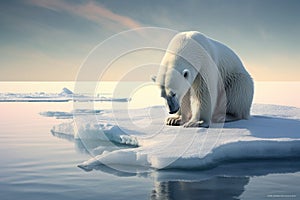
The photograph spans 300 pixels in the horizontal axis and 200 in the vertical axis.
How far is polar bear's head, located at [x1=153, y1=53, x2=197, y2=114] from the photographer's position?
20.1 feet

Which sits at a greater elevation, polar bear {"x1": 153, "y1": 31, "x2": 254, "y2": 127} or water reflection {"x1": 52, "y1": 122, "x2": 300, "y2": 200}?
polar bear {"x1": 153, "y1": 31, "x2": 254, "y2": 127}

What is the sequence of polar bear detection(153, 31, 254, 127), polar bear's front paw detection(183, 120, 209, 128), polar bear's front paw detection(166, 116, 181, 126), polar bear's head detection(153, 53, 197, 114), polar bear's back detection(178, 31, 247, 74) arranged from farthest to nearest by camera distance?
polar bear's front paw detection(166, 116, 181, 126) → polar bear's back detection(178, 31, 247, 74) → polar bear's front paw detection(183, 120, 209, 128) → polar bear detection(153, 31, 254, 127) → polar bear's head detection(153, 53, 197, 114)

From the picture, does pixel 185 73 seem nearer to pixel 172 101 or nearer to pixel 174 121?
pixel 172 101

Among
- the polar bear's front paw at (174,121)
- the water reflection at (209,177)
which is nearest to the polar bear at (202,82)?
the polar bear's front paw at (174,121)

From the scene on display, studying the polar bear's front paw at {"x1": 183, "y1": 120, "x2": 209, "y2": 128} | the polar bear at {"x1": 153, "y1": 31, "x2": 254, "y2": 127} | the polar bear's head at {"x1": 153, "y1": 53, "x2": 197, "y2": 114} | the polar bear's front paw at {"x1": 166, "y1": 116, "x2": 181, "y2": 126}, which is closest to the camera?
the polar bear's head at {"x1": 153, "y1": 53, "x2": 197, "y2": 114}

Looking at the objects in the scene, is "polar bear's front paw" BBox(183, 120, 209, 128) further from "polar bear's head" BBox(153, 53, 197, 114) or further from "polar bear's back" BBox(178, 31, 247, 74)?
"polar bear's back" BBox(178, 31, 247, 74)

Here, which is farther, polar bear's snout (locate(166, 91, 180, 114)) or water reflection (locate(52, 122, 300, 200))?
polar bear's snout (locate(166, 91, 180, 114))

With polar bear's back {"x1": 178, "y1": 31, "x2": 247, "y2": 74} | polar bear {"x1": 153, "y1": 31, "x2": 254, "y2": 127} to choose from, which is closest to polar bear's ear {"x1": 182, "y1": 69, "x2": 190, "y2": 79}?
polar bear {"x1": 153, "y1": 31, "x2": 254, "y2": 127}

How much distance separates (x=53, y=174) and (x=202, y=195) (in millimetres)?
2111

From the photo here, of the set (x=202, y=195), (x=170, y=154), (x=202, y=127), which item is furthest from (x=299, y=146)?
(x=202, y=195)

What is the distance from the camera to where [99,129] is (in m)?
8.20

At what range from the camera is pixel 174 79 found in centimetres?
615

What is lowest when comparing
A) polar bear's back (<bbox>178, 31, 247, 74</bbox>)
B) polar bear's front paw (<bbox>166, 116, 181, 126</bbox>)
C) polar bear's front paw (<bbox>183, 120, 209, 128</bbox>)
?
polar bear's front paw (<bbox>183, 120, 209, 128</bbox>)

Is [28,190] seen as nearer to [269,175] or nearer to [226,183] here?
[226,183]
